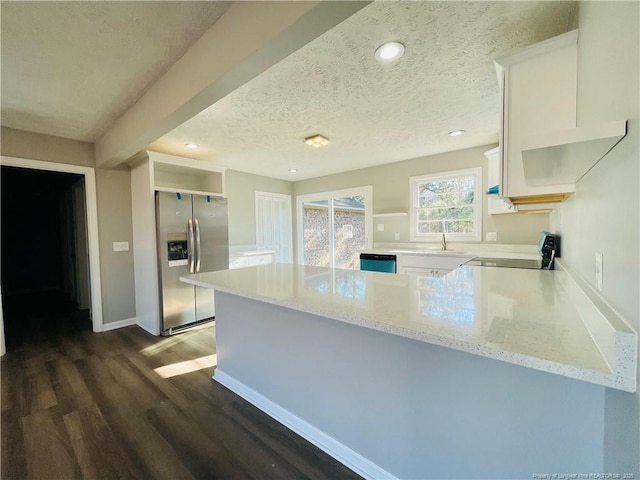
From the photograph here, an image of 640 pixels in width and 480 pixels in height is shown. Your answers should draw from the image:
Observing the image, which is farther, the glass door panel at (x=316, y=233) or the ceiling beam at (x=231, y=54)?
the glass door panel at (x=316, y=233)

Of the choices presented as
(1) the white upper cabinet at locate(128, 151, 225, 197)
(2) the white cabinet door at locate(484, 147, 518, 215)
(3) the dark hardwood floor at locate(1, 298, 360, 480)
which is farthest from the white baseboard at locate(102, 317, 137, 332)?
(2) the white cabinet door at locate(484, 147, 518, 215)

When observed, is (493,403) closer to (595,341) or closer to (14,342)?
(595,341)

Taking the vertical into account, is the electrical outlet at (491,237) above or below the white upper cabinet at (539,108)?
below

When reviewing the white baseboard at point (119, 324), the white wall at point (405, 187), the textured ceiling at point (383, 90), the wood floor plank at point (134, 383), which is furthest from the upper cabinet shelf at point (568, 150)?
the white baseboard at point (119, 324)

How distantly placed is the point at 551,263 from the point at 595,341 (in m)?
1.80

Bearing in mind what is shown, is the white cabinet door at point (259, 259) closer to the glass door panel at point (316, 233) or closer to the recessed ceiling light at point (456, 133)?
the glass door panel at point (316, 233)

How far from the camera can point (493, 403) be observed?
38.9 inches

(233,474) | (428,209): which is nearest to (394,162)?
(428,209)

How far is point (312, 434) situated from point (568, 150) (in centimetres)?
184

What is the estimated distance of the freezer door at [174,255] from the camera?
10.5 feet

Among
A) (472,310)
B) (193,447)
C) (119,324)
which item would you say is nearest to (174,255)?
(119,324)

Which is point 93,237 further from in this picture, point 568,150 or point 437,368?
point 568,150

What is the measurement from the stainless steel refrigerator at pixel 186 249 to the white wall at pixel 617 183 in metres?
3.59

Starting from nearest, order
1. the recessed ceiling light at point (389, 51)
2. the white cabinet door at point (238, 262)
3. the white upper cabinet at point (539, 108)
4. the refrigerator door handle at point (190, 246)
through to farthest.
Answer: the white upper cabinet at point (539, 108) → the recessed ceiling light at point (389, 51) → the refrigerator door handle at point (190, 246) → the white cabinet door at point (238, 262)
